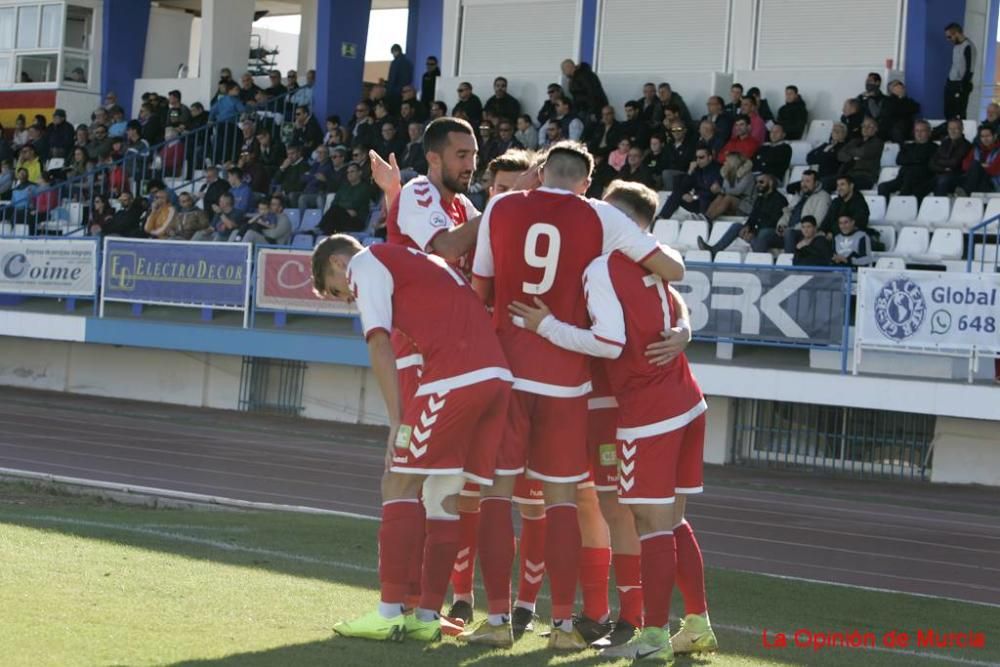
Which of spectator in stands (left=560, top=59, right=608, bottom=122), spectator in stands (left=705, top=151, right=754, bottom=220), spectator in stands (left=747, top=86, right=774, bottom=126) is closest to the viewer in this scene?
spectator in stands (left=705, top=151, right=754, bottom=220)

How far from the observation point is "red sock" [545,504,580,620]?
646cm

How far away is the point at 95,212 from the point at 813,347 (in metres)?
13.7

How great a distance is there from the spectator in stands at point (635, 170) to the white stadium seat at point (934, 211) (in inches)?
142

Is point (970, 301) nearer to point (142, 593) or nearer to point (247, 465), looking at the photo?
point (247, 465)

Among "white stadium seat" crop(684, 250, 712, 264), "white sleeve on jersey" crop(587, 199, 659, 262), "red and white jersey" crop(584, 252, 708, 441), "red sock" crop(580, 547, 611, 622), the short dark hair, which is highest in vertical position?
"white stadium seat" crop(684, 250, 712, 264)

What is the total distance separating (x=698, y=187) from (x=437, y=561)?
45.2 ft

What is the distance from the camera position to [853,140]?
1903 cm

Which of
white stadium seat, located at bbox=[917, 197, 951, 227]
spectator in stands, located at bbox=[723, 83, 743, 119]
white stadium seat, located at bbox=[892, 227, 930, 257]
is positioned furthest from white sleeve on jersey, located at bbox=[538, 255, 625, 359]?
spectator in stands, located at bbox=[723, 83, 743, 119]

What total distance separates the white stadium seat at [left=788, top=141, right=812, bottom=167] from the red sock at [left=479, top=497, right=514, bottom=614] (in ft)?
46.7

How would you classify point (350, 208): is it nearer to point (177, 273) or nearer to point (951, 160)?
point (177, 273)

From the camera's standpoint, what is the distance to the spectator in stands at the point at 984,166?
58.5ft

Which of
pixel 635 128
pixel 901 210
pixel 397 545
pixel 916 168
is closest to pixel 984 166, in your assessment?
pixel 916 168

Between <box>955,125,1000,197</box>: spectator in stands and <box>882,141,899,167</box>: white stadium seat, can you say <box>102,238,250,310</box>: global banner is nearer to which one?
<box>882,141,899,167</box>: white stadium seat

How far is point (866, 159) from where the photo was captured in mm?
18719
